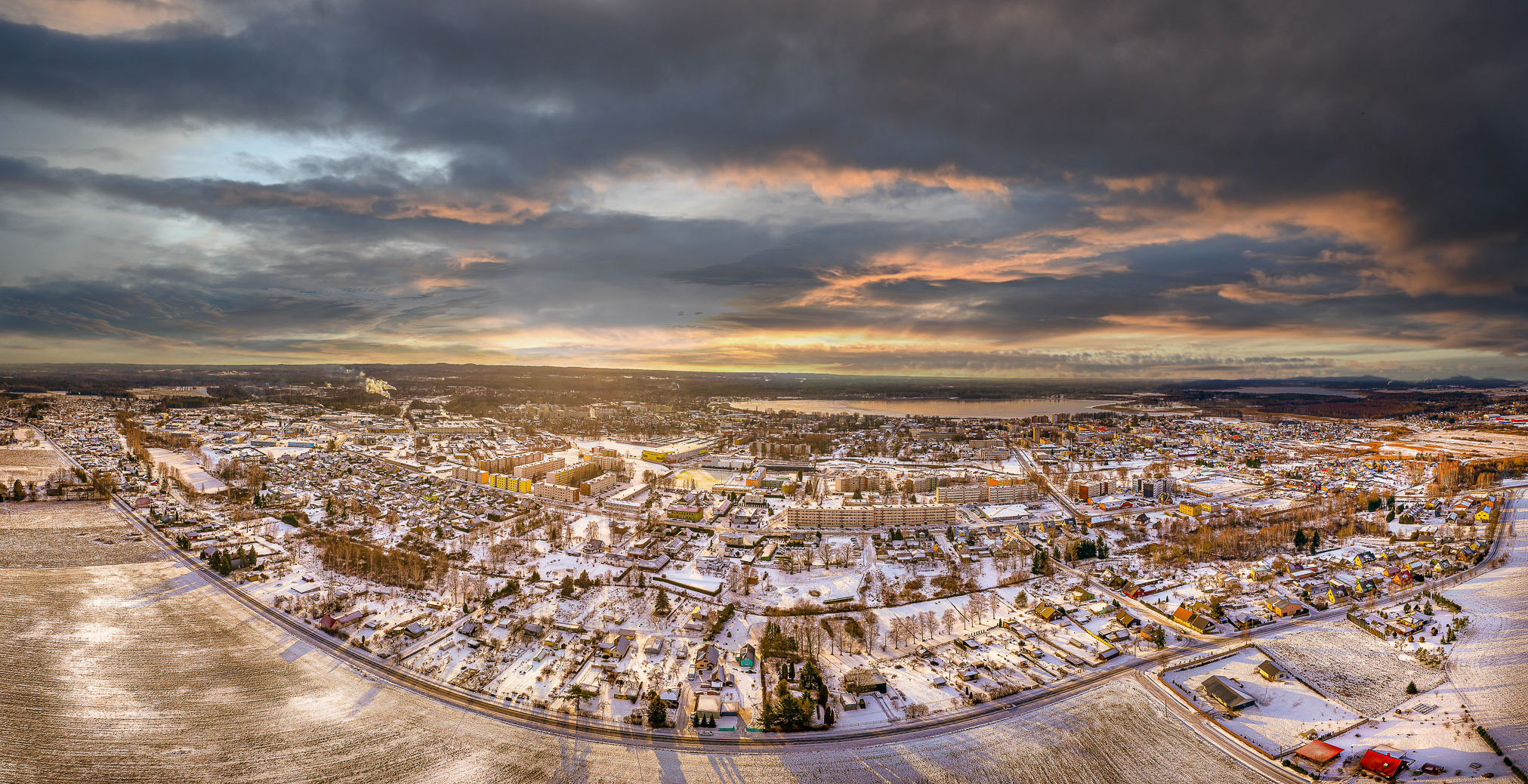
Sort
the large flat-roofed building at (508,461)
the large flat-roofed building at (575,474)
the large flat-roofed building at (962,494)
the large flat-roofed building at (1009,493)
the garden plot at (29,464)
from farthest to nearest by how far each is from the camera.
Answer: the large flat-roofed building at (508,461) < the large flat-roofed building at (575,474) < the garden plot at (29,464) < the large flat-roofed building at (1009,493) < the large flat-roofed building at (962,494)

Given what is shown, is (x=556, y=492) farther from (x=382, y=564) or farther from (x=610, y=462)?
(x=382, y=564)

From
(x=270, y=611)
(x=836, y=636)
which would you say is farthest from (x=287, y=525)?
(x=836, y=636)

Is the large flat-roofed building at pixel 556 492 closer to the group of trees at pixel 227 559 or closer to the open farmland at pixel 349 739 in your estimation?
the group of trees at pixel 227 559

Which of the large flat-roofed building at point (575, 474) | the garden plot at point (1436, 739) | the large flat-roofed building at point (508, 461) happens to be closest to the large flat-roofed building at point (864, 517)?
the large flat-roofed building at point (575, 474)

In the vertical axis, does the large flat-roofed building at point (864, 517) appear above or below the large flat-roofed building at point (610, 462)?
below

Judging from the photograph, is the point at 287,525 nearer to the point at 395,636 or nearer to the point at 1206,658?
the point at 395,636

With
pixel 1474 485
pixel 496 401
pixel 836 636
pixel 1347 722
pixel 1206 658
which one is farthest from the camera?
pixel 496 401
